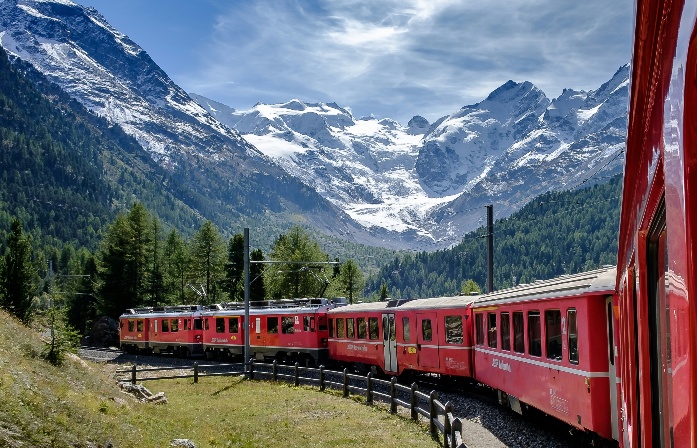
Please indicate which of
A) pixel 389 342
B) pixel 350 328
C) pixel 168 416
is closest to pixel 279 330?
pixel 350 328

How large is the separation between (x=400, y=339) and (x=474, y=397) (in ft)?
16.7

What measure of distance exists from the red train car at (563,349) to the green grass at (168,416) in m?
2.86

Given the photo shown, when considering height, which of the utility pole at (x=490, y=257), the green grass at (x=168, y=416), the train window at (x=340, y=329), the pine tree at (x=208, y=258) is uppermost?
the pine tree at (x=208, y=258)

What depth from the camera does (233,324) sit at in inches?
1757

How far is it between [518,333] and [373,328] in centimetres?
1506

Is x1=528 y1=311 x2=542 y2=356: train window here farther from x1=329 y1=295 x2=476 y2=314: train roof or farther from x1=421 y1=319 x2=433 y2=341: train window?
x1=421 y1=319 x2=433 y2=341: train window

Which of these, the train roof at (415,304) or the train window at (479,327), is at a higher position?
the train roof at (415,304)

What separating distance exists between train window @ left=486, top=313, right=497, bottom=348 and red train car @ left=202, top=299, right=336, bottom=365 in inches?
712

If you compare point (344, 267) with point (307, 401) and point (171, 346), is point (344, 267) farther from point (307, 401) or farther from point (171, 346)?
point (307, 401)

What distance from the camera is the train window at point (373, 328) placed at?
102 ft

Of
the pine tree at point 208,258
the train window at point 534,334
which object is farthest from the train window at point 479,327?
the pine tree at point 208,258

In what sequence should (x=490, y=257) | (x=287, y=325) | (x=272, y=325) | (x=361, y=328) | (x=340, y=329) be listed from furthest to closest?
(x=272, y=325)
(x=287, y=325)
(x=340, y=329)
(x=361, y=328)
(x=490, y=257)

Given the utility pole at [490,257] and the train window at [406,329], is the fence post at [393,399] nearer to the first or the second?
the train window at [406,329]

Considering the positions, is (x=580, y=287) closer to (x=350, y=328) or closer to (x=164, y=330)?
(x=350, y=328)
